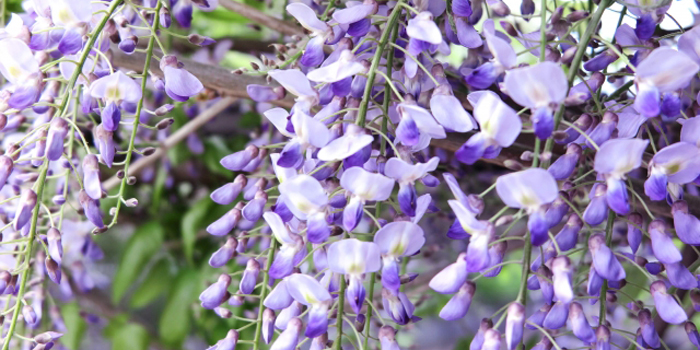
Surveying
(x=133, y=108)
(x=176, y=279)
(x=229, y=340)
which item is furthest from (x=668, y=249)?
(x=176, y=279)

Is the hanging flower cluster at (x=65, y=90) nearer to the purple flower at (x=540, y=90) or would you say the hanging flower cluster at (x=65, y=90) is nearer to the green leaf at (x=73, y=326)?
the purple flower at (x=540, y=90)

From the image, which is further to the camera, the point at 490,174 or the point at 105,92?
the point at 490,174

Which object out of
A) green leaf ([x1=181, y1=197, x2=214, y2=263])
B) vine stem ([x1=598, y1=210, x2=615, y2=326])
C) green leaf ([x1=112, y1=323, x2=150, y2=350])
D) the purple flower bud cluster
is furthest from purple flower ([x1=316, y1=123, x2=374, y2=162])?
green leaf ([x1=112, y1=323, x2=150, y2=350])

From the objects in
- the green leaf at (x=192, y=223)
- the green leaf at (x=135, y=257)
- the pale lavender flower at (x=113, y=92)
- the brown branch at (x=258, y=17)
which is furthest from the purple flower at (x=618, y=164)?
the green leaf at (x=135, y=257)

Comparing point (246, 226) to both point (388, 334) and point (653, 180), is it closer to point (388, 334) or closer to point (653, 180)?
point (388, 334)

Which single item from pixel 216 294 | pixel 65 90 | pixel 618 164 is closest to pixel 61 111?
pixel 65 90

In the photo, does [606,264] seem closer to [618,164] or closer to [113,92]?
[618,164]
